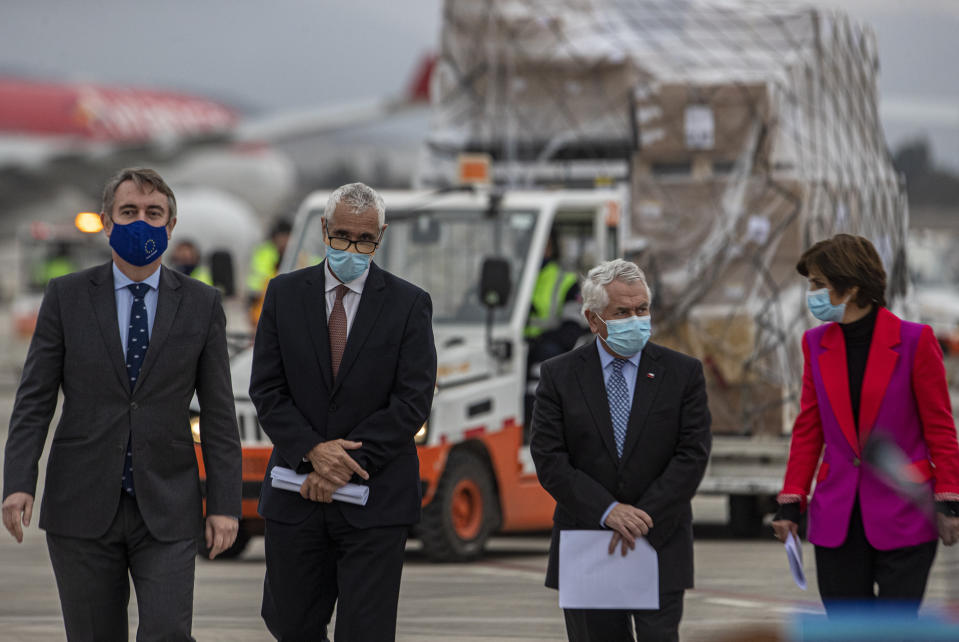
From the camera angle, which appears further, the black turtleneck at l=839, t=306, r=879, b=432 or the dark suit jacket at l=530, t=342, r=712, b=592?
the black turtleneck at l=839, t=306, r=879, b=432

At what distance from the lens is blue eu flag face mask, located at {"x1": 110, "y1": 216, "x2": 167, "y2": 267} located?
5.20 metres

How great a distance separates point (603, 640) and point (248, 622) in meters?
3.53

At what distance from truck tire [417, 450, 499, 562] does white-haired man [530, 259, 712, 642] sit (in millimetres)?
5084

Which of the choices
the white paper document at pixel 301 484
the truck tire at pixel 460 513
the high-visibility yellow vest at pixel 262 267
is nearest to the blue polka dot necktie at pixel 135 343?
the white paper document at pixel 301 484

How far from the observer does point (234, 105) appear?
8419 centimetres

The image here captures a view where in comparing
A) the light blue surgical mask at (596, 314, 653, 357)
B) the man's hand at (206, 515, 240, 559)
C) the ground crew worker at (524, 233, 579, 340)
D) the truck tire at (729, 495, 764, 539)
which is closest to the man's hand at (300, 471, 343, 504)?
the man's hand at (206, 515, 240, 559)

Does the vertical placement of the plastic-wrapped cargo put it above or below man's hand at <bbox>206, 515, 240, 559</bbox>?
above

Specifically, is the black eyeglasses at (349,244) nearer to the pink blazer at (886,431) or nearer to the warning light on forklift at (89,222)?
the warning light on forklift at (89,222)

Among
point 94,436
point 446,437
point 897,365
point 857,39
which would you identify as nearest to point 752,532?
point 446,437

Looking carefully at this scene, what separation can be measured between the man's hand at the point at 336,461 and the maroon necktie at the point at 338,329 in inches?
9.9

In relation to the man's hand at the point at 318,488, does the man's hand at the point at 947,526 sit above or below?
below

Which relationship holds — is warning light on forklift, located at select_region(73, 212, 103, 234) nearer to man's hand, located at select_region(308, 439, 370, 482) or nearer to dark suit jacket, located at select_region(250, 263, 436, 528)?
dark suit jacket, located at select_region(250, 263, 436, 528)

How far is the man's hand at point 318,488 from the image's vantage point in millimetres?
5219

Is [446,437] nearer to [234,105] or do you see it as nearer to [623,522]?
[623,522]
